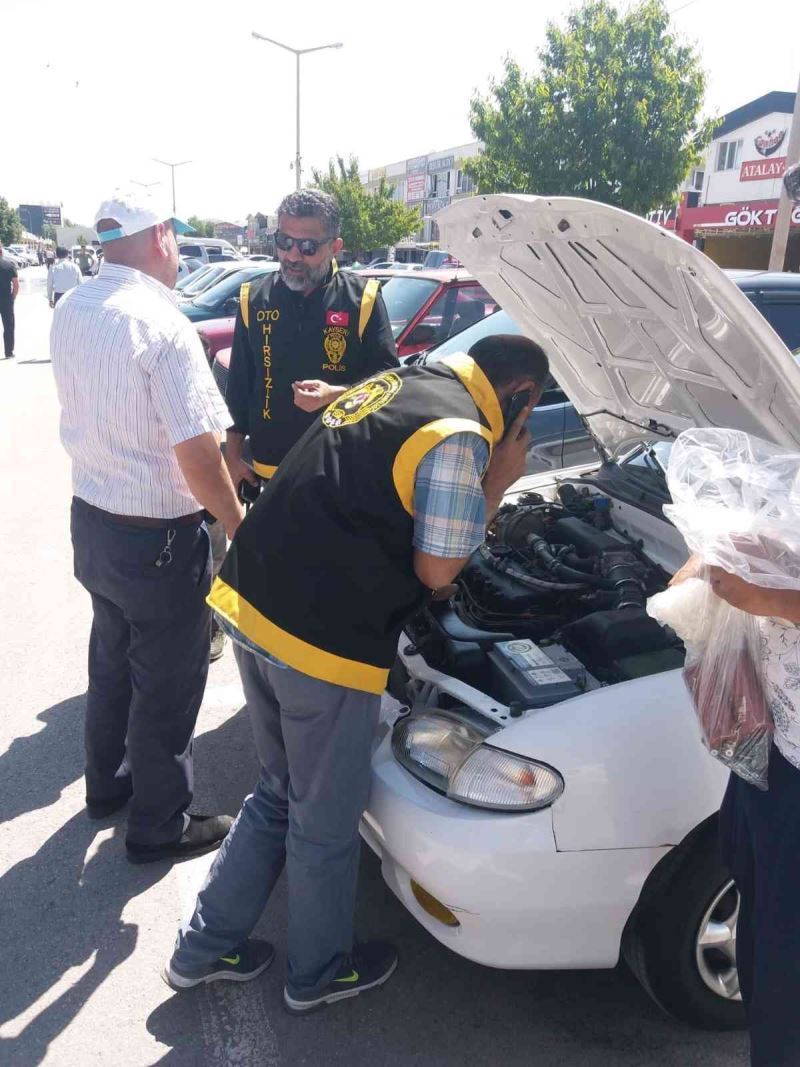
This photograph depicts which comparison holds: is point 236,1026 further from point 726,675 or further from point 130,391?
point 130,391

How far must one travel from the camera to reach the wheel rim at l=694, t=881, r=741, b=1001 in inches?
82.9

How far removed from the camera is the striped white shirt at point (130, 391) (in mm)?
2461

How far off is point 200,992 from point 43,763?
144 centimetres

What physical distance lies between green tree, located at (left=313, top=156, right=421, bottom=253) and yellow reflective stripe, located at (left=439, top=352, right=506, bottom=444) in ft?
128

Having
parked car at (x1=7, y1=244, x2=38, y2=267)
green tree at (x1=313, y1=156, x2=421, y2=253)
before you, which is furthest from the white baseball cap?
parked car at (x1=7, y1=244, x2=38, y2=267)

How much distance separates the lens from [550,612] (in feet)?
9.51

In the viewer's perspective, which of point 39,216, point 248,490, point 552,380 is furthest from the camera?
point 39,216

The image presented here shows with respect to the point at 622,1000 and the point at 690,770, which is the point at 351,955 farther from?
the point at 690,770

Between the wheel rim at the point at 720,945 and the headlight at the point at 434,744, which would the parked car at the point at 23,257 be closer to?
the headlight at the point at 434,744

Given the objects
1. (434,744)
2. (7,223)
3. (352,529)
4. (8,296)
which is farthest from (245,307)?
(7,223)

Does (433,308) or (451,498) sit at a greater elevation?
(433,308)

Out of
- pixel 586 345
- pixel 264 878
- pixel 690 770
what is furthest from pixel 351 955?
pixel 586 345

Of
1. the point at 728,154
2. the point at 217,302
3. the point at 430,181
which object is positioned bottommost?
the point at 217,302

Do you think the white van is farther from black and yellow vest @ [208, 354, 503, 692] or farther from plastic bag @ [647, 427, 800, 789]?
plastic bag @ [647, 427, 800, 789]
